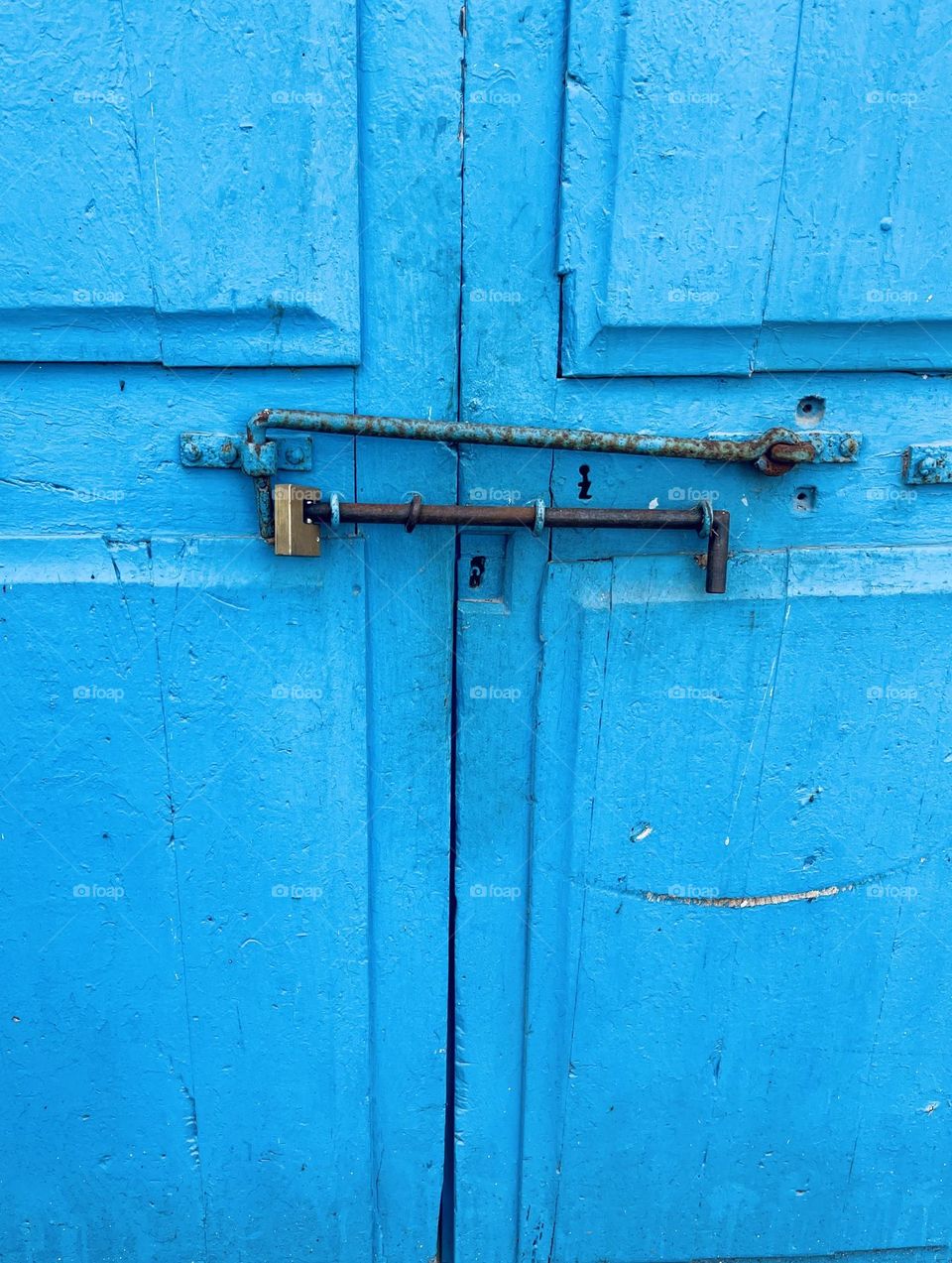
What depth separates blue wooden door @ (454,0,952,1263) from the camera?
0.88 meters

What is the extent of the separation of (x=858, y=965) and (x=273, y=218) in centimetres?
115

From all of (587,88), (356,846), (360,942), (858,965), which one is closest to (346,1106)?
(360,942)

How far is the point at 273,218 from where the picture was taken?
0.89m
